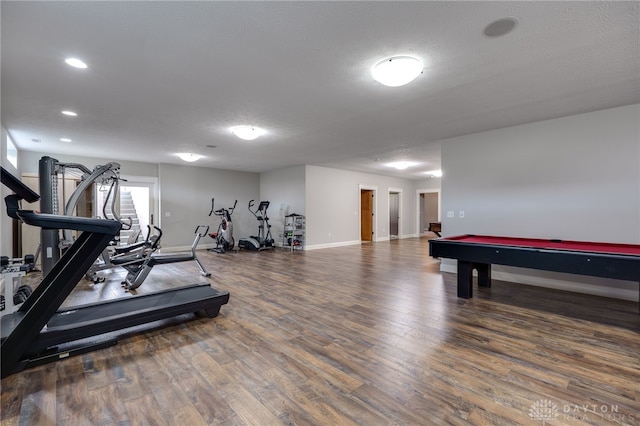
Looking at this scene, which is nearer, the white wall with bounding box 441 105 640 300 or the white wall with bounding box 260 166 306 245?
the white wall with bounding box 441 105 640 300

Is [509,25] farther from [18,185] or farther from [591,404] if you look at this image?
[18,185]

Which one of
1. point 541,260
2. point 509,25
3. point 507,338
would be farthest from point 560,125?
point 507,338

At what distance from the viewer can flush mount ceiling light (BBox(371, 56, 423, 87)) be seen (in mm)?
2551

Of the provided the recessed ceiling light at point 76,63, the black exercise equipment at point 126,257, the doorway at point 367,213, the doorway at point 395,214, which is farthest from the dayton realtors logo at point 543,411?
the doorway at point 395,214

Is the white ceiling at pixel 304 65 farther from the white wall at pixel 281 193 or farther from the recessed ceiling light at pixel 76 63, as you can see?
the white wall at pixel 281 193

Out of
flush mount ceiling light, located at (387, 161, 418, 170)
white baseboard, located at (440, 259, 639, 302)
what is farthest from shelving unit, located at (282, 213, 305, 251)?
white baseboard, located at (440, 259, 639, 302)

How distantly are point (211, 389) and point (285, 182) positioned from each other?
7.66 metres

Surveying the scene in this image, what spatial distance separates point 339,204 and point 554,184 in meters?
5.89

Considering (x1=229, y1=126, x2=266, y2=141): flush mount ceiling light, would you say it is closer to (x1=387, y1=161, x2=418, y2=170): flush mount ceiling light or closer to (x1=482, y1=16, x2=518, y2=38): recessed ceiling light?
(x1=482, y1=16, x2=518, y2=38): recessed ceiling light

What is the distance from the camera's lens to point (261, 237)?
938 cm

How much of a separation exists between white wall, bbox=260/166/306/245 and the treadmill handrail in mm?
6331

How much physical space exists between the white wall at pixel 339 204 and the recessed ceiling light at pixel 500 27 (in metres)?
6.50

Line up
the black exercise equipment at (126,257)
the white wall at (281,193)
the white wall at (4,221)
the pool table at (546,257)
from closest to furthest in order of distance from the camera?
the pool table at (546,257) → the white wall at (4,221) → the black exercise equipment at (126,257) → the white wall at (281,193)

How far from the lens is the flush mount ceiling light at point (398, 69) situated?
255cm
